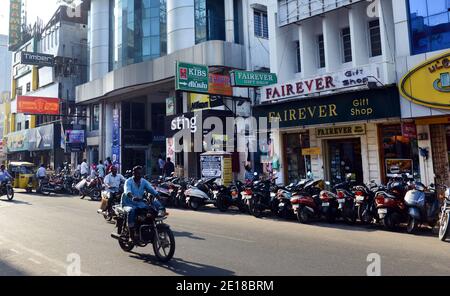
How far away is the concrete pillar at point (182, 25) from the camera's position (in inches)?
896

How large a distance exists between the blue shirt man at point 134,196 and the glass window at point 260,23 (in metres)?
17.3

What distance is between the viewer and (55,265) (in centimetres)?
611

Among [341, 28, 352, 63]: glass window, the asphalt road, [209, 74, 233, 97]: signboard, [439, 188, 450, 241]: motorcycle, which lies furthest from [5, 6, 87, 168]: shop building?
[439, 188, 450, 241]: motorcycle

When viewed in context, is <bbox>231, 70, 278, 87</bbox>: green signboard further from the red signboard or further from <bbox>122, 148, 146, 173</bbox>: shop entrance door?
the red signboard

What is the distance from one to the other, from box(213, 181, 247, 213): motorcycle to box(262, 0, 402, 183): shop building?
2640 millimetres

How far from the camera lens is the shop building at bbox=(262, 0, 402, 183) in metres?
13.6

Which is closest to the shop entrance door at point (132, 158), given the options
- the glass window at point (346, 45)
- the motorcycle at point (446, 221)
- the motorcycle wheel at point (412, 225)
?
the glass window at point (346, 45)

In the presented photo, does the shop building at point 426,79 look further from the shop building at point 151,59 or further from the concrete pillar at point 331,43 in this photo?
the shop building at point 151,59

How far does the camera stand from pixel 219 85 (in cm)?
1883

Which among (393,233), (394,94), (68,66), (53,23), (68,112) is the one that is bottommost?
(393,233)
